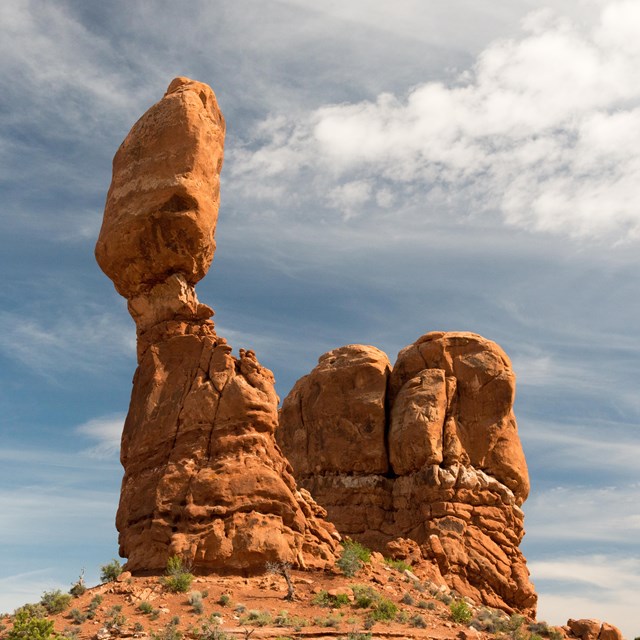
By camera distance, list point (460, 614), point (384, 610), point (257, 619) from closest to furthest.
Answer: point (257, 619), point (384, 610), point (460, 614)

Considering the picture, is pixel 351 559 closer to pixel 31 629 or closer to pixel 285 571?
pixel 285 571

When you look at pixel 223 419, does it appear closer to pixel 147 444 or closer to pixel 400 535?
pixel 147 444

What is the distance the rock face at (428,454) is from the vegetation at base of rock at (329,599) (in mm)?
11524

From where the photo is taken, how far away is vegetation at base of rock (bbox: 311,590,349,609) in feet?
95.3

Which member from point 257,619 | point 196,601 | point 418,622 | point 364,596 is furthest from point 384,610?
point 196,601

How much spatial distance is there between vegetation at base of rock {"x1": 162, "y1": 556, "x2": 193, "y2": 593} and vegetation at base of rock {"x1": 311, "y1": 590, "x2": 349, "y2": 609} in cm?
401

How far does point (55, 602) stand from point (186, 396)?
28.7 feet

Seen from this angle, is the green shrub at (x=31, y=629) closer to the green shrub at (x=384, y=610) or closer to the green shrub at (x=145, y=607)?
the green shrub at (x=145, y=607)

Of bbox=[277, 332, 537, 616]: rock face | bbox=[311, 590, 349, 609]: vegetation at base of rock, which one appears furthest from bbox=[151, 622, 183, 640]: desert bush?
bbox=[277, 332, 537, 616]: rock face

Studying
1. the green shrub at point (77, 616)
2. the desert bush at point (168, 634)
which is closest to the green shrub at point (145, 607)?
→ the desert bush at point (168, 634)

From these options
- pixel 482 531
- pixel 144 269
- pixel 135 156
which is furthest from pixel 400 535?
pixel 135 156

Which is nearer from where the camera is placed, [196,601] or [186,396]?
[196,601]

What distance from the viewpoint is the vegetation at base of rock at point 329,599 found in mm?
29062

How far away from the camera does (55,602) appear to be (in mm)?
28047
